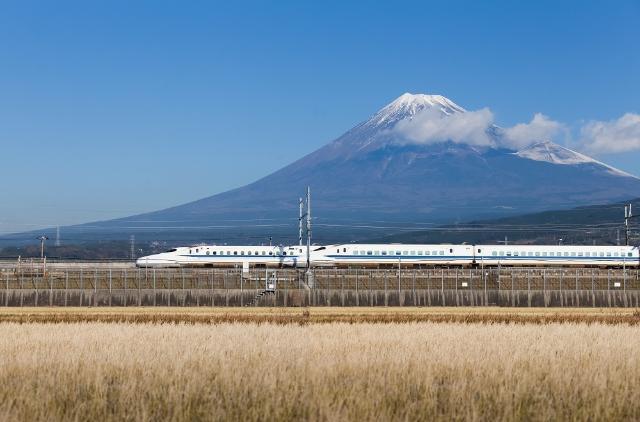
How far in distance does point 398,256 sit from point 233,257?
19473mm

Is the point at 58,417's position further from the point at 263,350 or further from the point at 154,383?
the point at 263,350

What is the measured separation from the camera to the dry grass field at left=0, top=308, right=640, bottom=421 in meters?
16.3

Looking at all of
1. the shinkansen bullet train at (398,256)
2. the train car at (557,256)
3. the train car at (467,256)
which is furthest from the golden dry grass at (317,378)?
the train car at (557,256)

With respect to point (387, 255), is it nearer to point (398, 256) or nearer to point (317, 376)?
point (398, 256)

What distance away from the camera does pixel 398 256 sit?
4594 inches

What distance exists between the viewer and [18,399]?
16.7 metres

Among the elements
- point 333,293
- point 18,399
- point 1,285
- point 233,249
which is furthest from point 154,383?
point 233,249

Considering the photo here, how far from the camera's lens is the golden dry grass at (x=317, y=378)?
16.3 m

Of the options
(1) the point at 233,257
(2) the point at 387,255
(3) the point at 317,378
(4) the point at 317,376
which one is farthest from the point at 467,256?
(3) the point at 317,378

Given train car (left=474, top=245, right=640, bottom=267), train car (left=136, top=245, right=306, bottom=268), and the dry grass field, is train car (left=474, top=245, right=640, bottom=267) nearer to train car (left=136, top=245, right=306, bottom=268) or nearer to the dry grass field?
train car (left=136, top=245, right=306, bottom=268)

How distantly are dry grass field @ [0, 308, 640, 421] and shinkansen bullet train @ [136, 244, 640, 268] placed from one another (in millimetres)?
84631

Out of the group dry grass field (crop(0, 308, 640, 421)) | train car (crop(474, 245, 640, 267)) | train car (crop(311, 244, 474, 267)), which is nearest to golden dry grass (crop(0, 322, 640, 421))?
dry grass field (crop(0, 308, 640, 421))

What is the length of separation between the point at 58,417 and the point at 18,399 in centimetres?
143

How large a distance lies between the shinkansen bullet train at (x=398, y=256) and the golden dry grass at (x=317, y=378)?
86.4m
